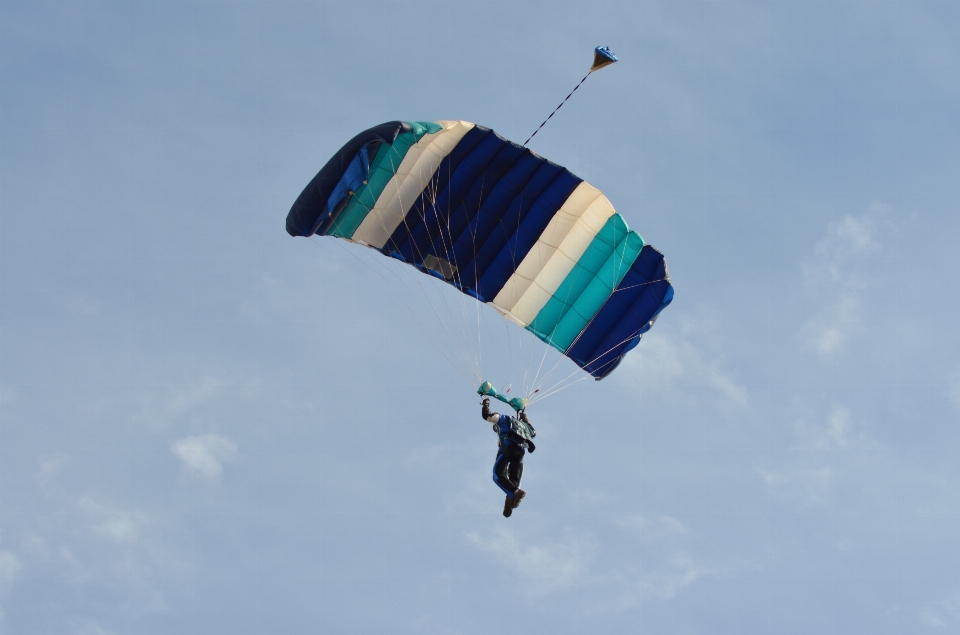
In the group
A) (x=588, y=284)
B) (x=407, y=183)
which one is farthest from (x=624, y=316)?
(x=407, y=183)

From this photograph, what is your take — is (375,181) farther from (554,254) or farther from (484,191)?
(554,254)

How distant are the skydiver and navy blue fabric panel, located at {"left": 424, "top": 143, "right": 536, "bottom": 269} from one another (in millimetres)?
3377

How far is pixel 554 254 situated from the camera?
64.2ft

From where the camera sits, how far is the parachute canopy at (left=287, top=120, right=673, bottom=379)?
745 inches

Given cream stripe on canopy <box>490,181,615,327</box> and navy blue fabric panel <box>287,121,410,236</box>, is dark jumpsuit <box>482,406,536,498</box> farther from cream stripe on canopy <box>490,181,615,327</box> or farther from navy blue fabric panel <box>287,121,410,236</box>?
navy blue fabric panel <box>287,121,410,236</box>

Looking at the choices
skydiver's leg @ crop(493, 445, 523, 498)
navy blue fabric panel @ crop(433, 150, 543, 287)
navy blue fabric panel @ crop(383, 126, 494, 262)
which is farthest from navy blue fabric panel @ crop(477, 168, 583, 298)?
skydiver's leg @ crop(493, 445, 523, 498)

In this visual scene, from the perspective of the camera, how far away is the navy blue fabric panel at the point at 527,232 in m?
19.2

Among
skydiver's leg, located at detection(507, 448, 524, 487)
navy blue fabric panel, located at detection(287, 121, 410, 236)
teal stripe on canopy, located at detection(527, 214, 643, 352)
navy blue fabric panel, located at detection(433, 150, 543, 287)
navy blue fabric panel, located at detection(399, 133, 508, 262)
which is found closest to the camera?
skydiver's leg, located at detection(507, 448, 524, 487)

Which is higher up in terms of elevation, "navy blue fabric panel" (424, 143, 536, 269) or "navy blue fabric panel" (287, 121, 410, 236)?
"navy blue fabric panel" (424, 143, 536, 269)

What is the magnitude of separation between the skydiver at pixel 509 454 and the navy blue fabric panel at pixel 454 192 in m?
3.51

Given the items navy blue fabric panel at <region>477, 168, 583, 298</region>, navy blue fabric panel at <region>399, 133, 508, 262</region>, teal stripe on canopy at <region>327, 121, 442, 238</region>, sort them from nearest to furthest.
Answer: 1. teal stripe on canopy at <region>327, 121, 442, 238</region>
2. navy blue fabric panel at <region>399, 133, 508, 262</region>
3. navy blue fabric panel at <region>477, 168, 583, 298</region>

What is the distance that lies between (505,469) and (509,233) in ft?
13.9

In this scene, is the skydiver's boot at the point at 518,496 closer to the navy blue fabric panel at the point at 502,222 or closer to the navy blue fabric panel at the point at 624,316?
the navy blue fabric panel at the point at 624,316

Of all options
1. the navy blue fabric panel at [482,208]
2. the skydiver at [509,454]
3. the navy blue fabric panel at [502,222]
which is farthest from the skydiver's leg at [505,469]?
the navy blue fabric panel at [482,208]
